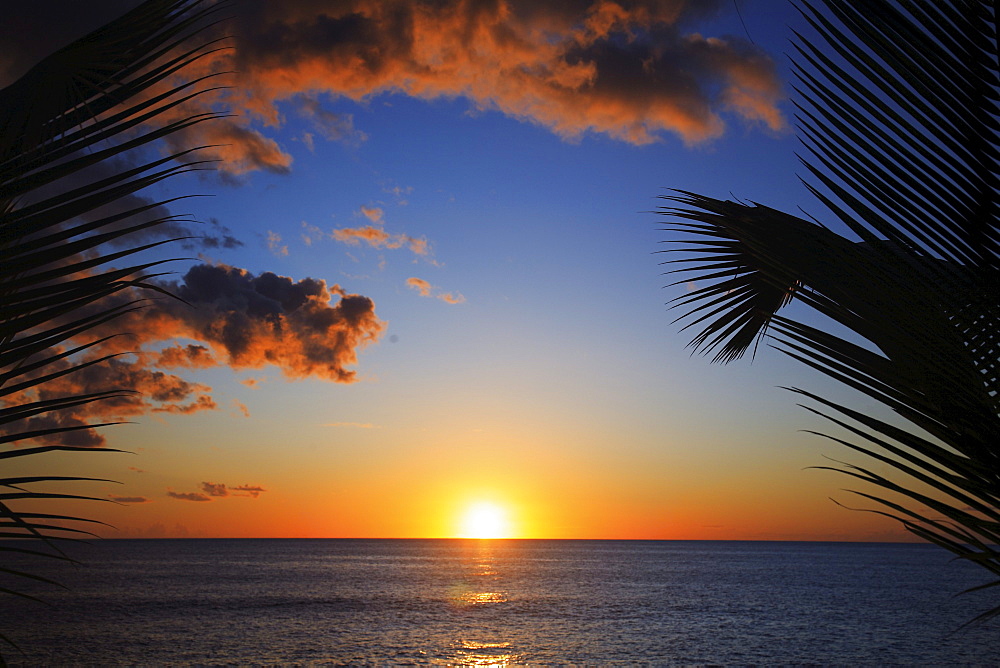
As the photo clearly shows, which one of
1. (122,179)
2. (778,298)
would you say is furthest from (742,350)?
(122,179)

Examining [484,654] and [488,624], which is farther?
[488,624]

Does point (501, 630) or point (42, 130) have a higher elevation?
point (42, 130)

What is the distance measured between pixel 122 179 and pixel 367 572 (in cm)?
8710

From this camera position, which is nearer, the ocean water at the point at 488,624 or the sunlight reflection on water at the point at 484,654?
the sunlight reflection on water at the point at 484,654

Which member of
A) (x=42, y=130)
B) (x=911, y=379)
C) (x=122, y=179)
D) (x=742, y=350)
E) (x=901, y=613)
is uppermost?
(x=742, y=350)

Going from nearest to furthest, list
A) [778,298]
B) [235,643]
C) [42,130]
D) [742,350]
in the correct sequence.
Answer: [42,130] < [778,298] < [742,350] < [235,643]

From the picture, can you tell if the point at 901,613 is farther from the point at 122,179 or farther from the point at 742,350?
the point at 122,179

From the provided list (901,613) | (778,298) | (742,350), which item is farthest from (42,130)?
(901,613)

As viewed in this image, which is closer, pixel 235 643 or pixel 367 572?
pixel 235 643

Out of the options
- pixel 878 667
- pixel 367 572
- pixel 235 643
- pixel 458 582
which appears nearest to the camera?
pixel 878 667

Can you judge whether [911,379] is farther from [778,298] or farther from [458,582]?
[458,582]

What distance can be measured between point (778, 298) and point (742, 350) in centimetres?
61

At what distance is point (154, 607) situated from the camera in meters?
43.1

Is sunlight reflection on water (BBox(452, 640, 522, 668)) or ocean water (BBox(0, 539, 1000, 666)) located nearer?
sunlight reflection on water (BBox(452, 640, 522, 668))
